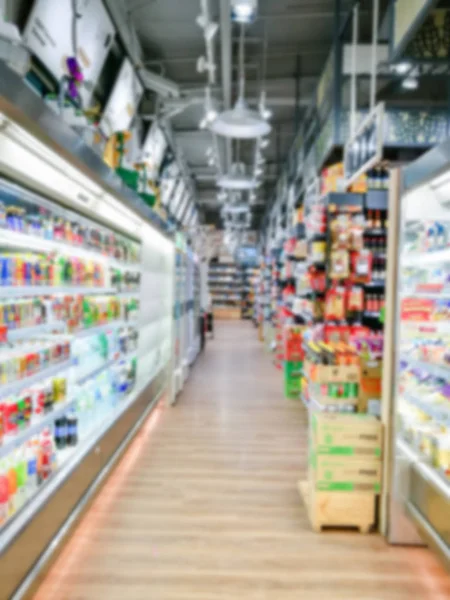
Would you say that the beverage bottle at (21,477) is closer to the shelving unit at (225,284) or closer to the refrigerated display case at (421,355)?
the refrigerated display case at (421,355)

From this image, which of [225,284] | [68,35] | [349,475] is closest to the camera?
[349,475]

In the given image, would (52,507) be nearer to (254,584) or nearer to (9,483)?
(9,483)

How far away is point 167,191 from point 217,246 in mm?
16259

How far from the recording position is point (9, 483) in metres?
2.52

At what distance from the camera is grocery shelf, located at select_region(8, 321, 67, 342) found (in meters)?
2.67

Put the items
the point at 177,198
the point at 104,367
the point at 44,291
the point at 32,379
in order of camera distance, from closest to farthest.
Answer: the point at 32,379 < the point at 44,291 < the point at 104,367 < the point at 177,198

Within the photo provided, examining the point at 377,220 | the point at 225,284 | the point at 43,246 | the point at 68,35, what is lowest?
the point at 225,284

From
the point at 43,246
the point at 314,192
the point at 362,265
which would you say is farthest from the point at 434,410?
the point at 314,192

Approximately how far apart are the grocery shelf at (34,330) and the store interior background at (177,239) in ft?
0.04

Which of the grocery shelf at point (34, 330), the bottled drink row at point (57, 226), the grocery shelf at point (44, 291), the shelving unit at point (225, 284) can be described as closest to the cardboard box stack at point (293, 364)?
the bottled drink row at point (57, 226)

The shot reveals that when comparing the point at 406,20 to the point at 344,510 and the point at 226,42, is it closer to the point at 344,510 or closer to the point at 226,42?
the point at 344,510

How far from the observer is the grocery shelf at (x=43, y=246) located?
108 inches

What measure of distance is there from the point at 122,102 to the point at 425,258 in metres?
5.47

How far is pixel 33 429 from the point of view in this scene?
112 inches
